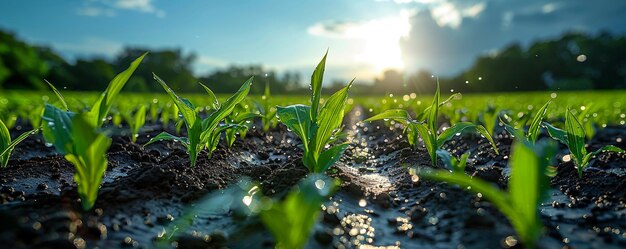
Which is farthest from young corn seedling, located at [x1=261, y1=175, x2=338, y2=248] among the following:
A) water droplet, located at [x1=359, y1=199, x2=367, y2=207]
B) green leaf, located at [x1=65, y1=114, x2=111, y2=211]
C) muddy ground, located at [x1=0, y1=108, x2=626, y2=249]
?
water droplet, located at [x1=359, y1=199, x2=367, y2=207]

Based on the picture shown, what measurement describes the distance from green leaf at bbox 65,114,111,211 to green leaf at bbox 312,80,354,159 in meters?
1.07

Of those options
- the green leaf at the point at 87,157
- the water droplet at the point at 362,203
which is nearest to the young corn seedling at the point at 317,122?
the water droplet at the point at 362,203

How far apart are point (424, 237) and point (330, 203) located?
1.50 ft

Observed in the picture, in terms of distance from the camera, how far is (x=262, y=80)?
52.7 m

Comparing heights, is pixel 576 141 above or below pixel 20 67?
below

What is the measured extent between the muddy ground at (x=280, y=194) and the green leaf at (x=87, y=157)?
3.3 inches

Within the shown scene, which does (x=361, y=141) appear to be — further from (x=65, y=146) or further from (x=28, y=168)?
(x=65, y=146)

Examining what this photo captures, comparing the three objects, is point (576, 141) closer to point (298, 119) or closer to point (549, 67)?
point (298, 119)

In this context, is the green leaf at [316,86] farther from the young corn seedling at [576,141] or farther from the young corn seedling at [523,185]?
the young corn seedling at [576,141]

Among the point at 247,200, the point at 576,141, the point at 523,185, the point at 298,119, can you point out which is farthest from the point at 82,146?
the point at 576,141

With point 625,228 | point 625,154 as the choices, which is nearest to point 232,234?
point 625,228

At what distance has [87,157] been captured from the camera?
171 cm

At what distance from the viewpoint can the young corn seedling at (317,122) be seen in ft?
7.76

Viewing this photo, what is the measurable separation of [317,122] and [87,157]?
1.14 m
